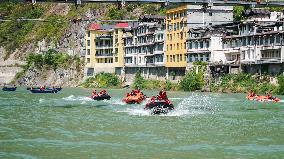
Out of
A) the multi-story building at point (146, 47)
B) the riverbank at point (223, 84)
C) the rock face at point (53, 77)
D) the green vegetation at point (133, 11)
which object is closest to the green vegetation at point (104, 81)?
the multi-story building at point (146, 47)

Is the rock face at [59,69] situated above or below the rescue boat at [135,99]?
above

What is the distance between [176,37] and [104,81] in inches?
769

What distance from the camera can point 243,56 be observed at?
68.3 metres

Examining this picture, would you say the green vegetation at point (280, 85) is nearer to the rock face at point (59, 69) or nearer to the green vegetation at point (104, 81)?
the green vegetation at point (104, 81)

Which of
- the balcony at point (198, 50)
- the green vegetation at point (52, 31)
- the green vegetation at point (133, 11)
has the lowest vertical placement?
the balcony at point (198, 50)

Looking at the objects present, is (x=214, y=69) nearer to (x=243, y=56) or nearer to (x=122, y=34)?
(x=243, y=56)

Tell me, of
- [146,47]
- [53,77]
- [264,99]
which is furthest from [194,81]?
[53,77]

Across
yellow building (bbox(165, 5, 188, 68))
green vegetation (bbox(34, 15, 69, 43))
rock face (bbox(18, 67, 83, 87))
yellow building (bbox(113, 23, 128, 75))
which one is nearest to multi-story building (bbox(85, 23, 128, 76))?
yellow building (bbox(113, 23, 128, 75))

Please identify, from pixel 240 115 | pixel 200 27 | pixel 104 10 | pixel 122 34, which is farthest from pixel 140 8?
pixel 240 115

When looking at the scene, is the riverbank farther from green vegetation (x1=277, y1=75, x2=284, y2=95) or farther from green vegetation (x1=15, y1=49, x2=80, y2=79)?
green vegetation (x1=15, y1=49, x2=80, y2=79)

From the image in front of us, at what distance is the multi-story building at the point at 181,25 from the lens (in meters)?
78.0

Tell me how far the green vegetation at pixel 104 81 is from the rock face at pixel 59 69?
731 cm

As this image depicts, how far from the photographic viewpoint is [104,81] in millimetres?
96188

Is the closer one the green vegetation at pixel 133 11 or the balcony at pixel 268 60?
the balcony at pixel 268 60
